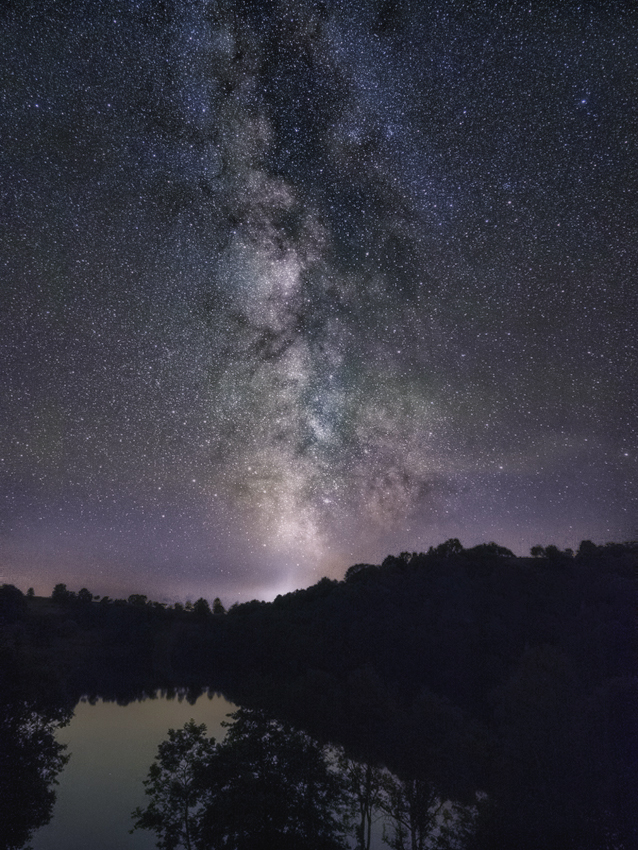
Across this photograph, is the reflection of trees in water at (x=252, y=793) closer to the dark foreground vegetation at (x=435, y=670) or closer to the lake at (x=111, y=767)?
the dark foreground vegetation at (x=435, y=670)

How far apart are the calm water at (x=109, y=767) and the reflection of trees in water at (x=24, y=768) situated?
36.9 feet

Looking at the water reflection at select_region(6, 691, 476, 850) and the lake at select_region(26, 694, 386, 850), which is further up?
the water reflection at select_region(6, 691, 476, 850)

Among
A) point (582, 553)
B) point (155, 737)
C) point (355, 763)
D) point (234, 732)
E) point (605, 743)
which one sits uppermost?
point (582, 553)

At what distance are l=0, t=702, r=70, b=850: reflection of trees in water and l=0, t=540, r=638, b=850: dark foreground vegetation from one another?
0.40 feet

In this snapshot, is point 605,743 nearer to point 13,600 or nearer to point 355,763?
point 355,763

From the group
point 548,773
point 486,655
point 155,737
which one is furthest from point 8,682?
point 486,655

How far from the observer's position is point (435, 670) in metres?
63.3

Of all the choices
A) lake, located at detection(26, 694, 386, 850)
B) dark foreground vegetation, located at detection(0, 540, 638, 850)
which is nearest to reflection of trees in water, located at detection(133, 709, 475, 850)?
dark foreground vegetation, located at detection(0, 540, 638, 850)

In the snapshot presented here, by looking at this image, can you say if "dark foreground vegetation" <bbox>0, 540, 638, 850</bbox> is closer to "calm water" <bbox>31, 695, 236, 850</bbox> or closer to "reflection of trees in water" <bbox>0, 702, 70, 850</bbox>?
"reflection of trees in water" <bbox>0, 702, 70, 850</bbox>

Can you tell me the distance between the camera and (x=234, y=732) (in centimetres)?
1841

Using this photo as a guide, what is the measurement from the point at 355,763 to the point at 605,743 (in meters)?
A: 15.5

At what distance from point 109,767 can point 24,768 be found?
31736 mm

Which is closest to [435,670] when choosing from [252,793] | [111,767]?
[111,767]

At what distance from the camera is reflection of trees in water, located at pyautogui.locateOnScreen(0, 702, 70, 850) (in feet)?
58.8
